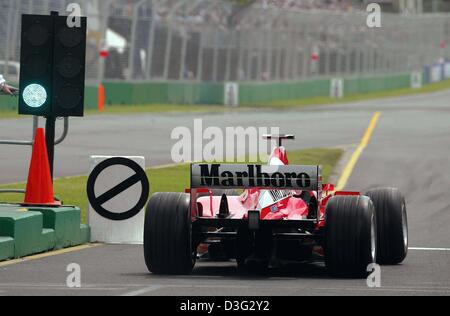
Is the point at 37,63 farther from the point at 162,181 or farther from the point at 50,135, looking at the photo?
the point at 162,181

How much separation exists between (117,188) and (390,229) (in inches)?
141

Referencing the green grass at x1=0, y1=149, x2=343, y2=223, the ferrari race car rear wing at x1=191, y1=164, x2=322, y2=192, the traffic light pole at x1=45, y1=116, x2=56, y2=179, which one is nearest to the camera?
the ferrari race car rear wing at x1=191, y1=164, x2=322, y2=192

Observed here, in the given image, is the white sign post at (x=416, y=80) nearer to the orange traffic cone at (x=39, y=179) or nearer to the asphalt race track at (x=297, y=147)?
the asphalt race track at (x=297, y=147)

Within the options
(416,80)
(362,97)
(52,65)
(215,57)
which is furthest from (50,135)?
(416,80)

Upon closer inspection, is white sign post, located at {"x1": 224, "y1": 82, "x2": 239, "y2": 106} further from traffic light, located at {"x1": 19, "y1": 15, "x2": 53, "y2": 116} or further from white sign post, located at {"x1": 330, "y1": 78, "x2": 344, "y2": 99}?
traffic light, located at {"x1": 19, "y1": 15, "x2": 53, "y2": 116}

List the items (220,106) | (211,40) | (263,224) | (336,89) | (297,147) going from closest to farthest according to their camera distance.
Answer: (263,224), (297,147), (220,106), (211,40), (336,89)

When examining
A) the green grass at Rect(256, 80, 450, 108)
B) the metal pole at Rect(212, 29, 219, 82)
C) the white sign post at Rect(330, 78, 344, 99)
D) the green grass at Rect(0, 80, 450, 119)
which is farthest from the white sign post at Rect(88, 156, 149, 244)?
the white sign post at Rect(330, 78, 344, 99)

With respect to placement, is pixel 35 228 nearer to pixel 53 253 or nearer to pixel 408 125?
pixel 53 253

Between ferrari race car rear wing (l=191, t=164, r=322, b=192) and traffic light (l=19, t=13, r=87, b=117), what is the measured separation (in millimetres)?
3065

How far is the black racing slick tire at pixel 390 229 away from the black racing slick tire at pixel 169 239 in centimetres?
239

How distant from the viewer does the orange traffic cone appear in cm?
1505

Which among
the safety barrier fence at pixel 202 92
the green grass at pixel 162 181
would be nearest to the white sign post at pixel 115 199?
the green grass at pixel 162 181

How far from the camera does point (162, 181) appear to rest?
76.7 feet
